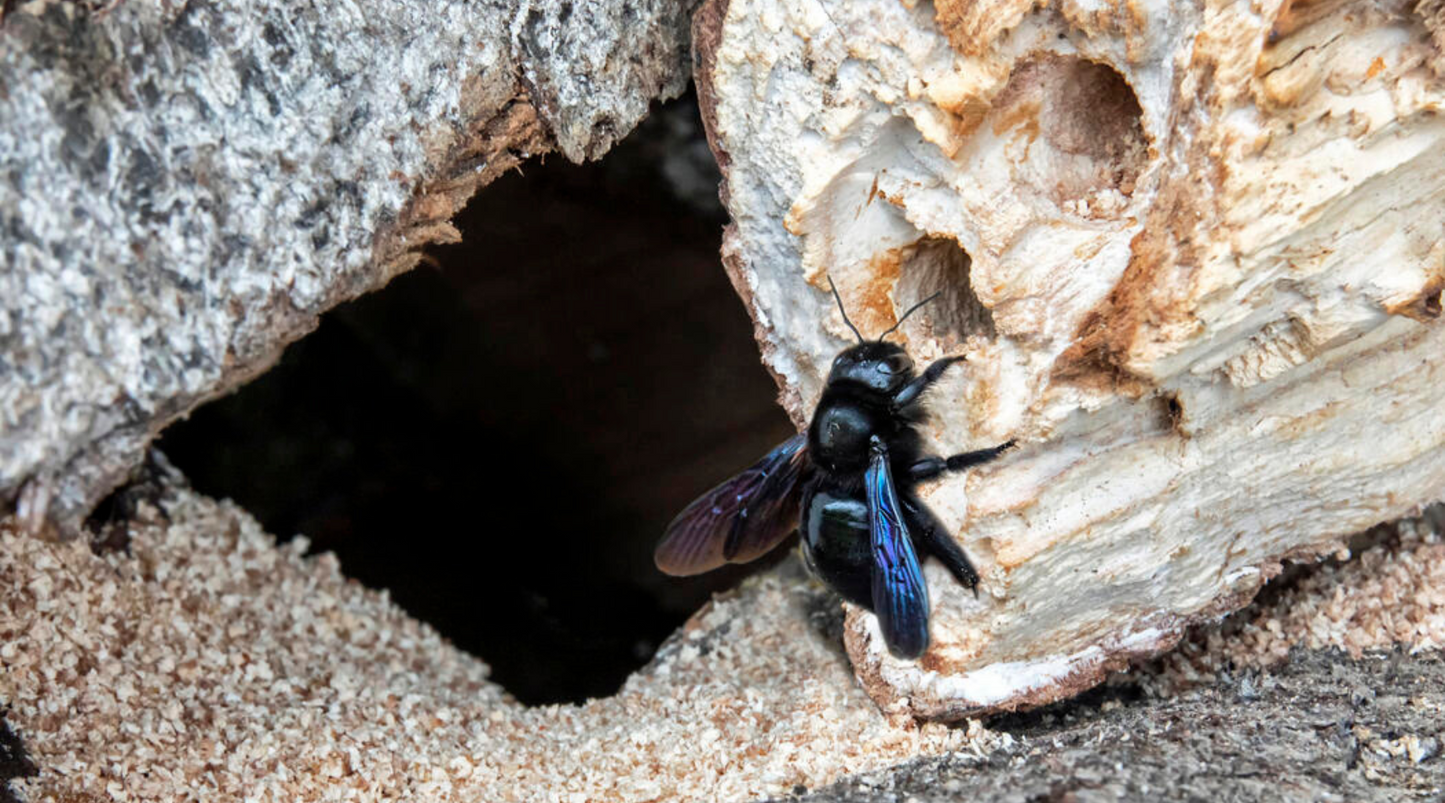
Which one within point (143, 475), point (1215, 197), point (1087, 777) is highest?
point (1215, 197)

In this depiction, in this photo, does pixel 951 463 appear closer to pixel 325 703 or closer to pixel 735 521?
pixel 735 521

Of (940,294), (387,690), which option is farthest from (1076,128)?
(387,690)

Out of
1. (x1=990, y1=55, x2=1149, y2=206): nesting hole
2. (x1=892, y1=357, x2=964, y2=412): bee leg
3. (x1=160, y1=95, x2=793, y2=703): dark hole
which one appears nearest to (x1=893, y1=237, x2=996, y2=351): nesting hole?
(x1=892, y1=357, x2=964, y2=412): bee leg

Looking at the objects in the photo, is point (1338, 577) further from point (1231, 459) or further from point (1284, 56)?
point (1284, 56)

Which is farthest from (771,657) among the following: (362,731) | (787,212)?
(787,212)

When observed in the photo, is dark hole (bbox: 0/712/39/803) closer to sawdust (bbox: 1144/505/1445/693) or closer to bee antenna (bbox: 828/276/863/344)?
bee antenna (bbox: 828/276/863/344)

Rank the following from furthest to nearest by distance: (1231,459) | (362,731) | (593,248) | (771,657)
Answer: (593,248) → (771,657) → (362,731) → (1231,459)
